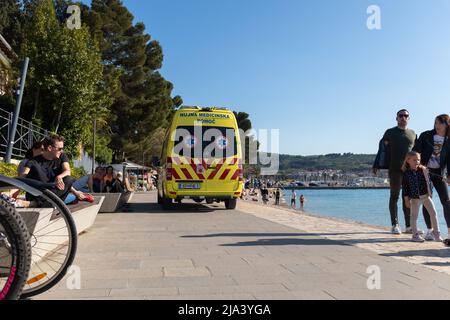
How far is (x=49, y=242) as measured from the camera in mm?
4383

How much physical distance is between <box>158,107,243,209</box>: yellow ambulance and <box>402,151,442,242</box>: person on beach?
6.72 meters

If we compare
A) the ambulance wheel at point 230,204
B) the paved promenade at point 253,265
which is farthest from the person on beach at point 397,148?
the ambulance wheel at point 230,204

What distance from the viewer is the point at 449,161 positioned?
22.6 feet

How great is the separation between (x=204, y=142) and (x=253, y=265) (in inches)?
338

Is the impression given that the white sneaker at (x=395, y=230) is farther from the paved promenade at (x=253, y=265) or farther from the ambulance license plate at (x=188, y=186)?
the ambulance license plate at (x=188, y=186)

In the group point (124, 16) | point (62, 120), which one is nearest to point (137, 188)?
point (62, 120)

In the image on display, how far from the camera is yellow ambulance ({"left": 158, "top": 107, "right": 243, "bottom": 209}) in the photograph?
13164 millimetres

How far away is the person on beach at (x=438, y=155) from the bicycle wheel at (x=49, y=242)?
537 cm

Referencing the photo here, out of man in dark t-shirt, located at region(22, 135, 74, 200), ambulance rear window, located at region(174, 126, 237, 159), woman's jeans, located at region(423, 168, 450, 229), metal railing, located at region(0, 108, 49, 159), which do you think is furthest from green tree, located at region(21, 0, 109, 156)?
woman's jeans, located at region(423, 168, 450, 229)

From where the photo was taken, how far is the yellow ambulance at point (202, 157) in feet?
43.2

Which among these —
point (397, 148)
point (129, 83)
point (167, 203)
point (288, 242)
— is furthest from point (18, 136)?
point (129, 83)

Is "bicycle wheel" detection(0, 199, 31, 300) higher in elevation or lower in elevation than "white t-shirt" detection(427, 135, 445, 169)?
lower

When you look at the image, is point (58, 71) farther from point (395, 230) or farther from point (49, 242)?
point (49, 242)

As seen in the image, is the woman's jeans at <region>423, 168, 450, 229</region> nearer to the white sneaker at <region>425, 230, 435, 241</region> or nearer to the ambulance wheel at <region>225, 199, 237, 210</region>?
the white sneaker at <region>425, 230, 435, 241</region>
